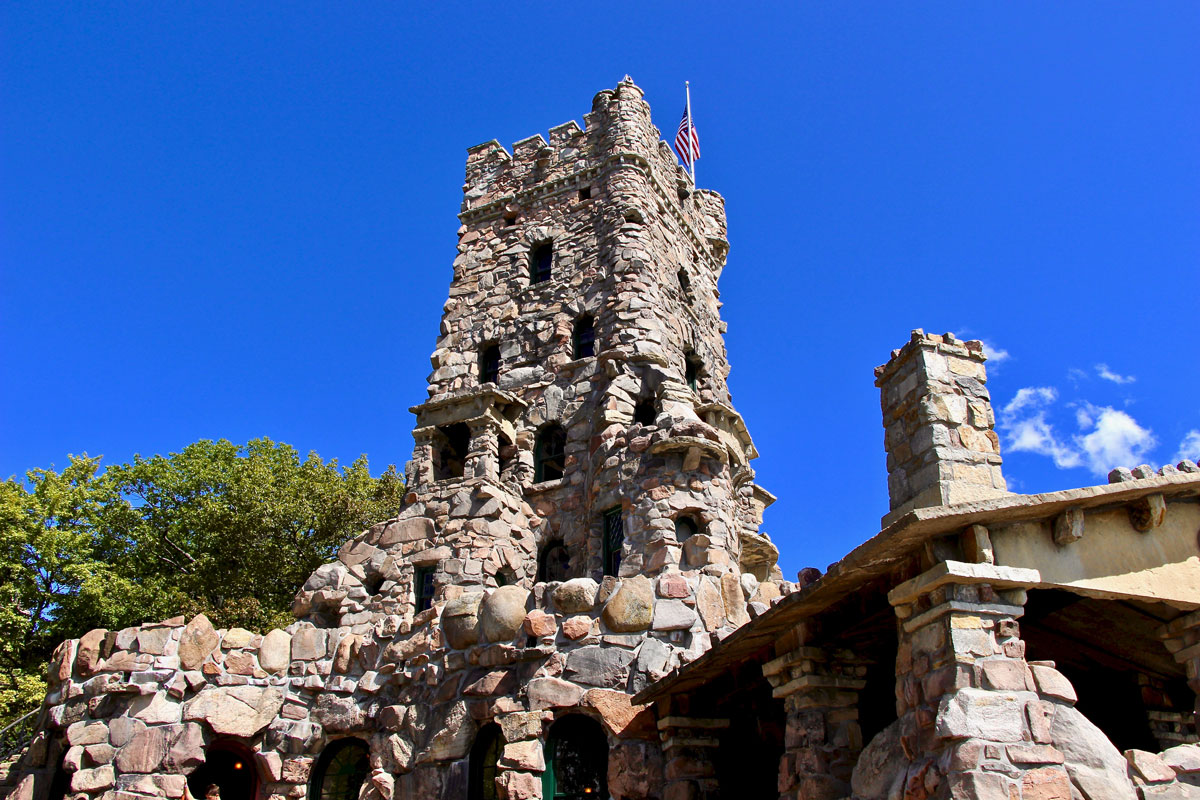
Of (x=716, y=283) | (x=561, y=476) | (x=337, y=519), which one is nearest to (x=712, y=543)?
(x=561, y=476)

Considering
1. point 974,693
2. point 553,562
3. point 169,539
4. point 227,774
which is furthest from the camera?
point 169,539

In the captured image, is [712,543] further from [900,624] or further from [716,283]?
[716,283]

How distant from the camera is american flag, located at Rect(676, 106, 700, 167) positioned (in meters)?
25.0

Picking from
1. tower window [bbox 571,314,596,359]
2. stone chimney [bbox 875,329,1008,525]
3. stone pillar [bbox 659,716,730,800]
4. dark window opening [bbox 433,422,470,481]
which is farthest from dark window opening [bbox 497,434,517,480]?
stone chimney [bbox 875,329,1008,525]

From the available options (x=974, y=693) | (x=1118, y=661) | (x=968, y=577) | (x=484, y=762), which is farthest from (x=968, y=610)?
(x=484, y=762)

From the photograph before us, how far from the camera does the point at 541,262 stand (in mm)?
22297

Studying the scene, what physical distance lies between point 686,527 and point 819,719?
6746 millimetres

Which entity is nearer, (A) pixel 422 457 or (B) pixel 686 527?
(B) pixel 686 527

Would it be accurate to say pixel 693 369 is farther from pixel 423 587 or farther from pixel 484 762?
pixel 484 762

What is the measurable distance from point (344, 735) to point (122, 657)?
12.0 ft

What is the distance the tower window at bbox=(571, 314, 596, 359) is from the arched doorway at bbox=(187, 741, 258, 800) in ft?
32.9

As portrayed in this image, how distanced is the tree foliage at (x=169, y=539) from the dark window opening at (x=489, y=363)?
8556 millimetres

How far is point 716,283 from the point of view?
1000 inches

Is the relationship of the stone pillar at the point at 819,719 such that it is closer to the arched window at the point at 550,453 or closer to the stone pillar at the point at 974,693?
the stone pillar at the point at 974,693
